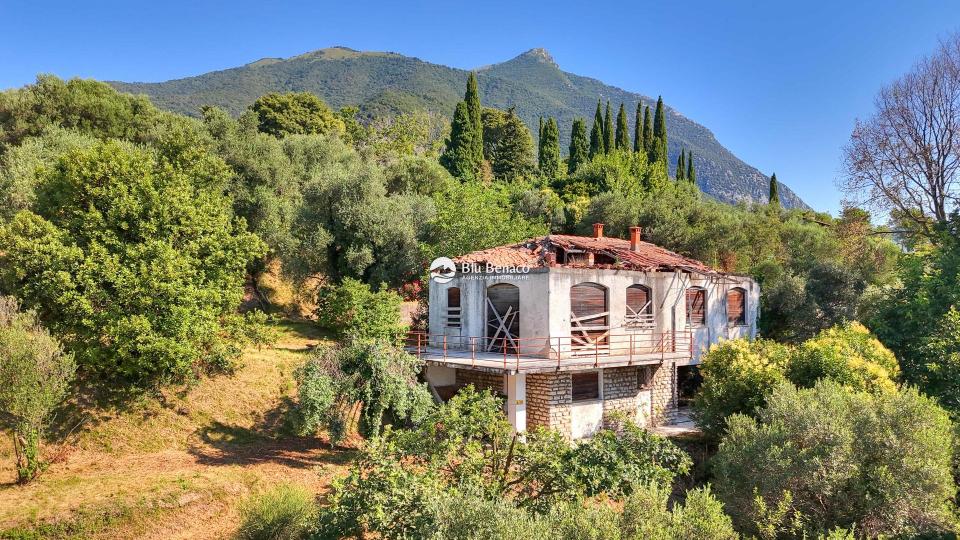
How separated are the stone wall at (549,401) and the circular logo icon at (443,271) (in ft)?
16.5

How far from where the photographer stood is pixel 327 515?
8.52 meters

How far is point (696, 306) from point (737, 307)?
114 inches

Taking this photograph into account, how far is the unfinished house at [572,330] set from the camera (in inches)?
627

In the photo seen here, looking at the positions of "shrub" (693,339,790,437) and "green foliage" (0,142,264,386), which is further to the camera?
"shrub" (693,339,790,437)

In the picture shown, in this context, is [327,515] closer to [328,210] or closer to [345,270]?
[345,270]

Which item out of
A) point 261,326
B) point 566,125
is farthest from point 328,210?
point 566,125

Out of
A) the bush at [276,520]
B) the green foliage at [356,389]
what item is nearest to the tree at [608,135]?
the green foliage at [356,389]

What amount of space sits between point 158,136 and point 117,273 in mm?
17561

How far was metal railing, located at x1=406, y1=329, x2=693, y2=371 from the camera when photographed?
1552 centimetres

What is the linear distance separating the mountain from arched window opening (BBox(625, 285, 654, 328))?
87315 millimetres

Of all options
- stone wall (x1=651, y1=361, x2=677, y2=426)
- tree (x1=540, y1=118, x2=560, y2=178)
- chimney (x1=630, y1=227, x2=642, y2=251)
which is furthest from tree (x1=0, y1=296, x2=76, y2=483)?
tree (x1=540, y1=118, x2=560, y2=178)

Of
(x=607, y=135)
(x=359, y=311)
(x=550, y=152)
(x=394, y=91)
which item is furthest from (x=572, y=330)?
(x=394, y=91)

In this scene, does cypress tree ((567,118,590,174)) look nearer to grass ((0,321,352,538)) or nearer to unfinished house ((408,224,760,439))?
unfinished house ((408,224,760,439))

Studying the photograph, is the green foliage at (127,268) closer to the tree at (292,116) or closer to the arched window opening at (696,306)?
the arched window opening at (696,306)
